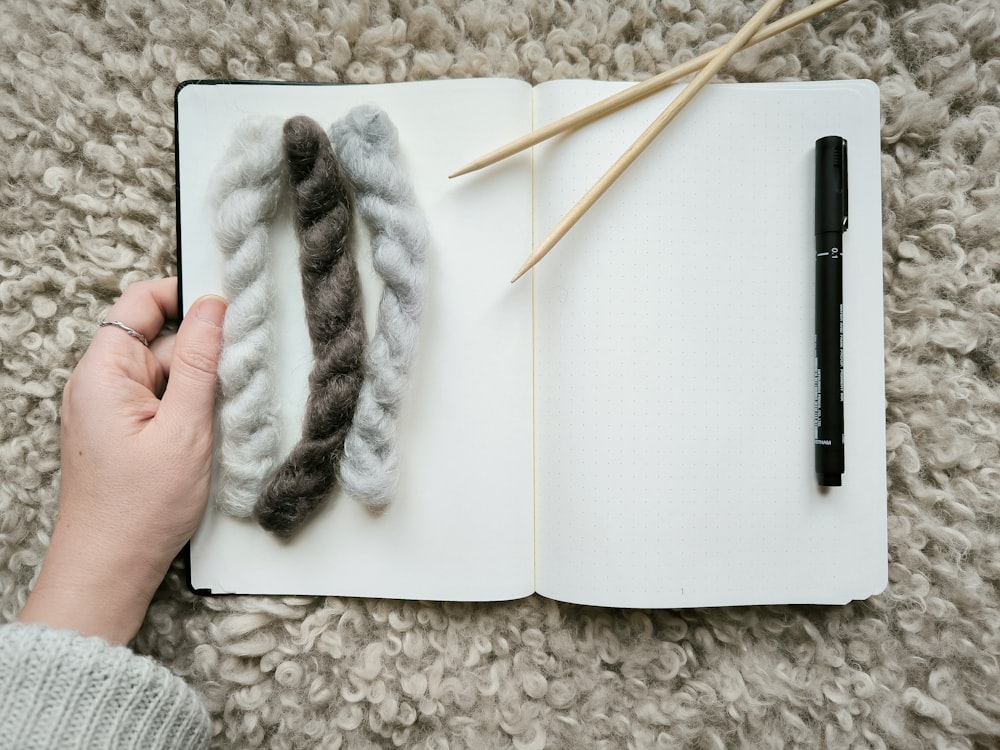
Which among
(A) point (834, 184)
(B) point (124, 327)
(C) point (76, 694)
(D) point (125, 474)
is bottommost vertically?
(C) point (76, 694)

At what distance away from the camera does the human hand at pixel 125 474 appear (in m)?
0.56

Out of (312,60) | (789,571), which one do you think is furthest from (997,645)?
(312,60)

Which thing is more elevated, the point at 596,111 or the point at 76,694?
the point at 596,111

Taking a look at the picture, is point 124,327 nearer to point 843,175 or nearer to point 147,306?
point 147,306

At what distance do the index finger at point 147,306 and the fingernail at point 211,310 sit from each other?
42mm

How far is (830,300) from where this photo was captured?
59 cm

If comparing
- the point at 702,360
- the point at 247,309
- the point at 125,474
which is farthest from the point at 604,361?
the point at 125,474

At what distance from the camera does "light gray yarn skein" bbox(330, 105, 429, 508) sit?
572 mm

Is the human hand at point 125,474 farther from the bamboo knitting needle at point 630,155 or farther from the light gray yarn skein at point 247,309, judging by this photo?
the bamboo knitting needle at point 630,155

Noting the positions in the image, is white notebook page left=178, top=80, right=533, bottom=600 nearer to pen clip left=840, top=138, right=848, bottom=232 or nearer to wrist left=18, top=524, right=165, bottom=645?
wrist left=18, top=524, right=165, bottom=645

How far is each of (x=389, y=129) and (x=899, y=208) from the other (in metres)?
0.45

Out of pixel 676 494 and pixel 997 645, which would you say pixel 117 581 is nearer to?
pixel 676 494

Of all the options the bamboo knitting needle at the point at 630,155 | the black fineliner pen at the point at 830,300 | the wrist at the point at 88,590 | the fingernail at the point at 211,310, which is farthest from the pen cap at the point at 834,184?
the wrist at the point at 88,590

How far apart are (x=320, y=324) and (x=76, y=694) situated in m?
0.32
